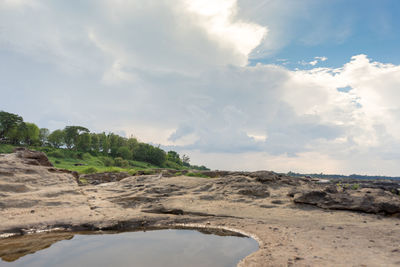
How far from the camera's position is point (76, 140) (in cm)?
8225

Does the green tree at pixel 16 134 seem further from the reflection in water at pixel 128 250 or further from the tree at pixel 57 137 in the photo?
the reflection in water at pixel 128 250

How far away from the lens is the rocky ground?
20.8 feet

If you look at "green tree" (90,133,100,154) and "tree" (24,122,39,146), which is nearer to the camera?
"tree" (24,122,39,146)

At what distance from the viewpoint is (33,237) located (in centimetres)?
800

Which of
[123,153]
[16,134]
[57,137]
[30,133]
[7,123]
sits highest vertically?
[7,123]

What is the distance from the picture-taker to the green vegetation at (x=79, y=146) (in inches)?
2466

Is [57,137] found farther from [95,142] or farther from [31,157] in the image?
[31,157]

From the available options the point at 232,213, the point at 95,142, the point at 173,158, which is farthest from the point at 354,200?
the point at 173,158

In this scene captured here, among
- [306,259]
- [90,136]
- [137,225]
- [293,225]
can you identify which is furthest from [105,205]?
[90,136]

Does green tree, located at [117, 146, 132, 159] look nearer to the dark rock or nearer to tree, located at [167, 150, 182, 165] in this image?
tree, located at [167, 150, 182, 165]

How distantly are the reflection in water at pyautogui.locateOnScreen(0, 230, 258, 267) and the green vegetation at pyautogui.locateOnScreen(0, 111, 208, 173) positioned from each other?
1286 inches

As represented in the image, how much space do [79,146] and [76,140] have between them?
251cm

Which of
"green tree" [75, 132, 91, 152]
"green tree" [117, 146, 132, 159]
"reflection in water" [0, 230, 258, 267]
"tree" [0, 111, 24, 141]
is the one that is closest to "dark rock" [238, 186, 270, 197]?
"reflection in water" [0, 230, 258, 267]

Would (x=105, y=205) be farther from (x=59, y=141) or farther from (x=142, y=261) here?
(x=59, y=141)
